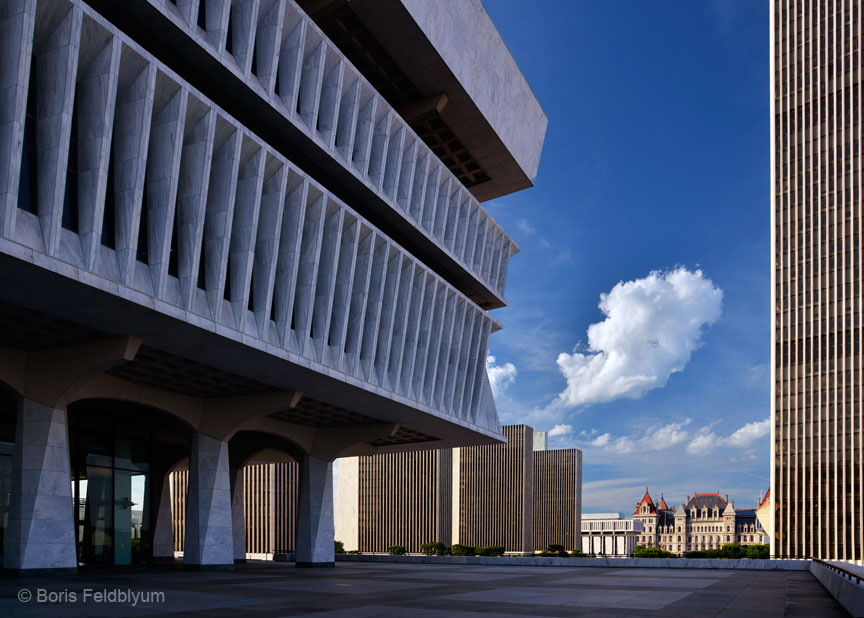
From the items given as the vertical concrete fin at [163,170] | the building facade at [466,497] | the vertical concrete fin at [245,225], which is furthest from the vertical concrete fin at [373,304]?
the building facade at [466,497]

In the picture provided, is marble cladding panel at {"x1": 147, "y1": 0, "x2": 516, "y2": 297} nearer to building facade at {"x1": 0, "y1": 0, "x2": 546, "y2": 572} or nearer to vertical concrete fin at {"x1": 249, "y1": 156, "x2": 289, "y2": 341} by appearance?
building facade at {"x1": 0, "y1": 0, "x2": 546, "y2": 572}

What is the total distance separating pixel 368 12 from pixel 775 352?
70.9 meters

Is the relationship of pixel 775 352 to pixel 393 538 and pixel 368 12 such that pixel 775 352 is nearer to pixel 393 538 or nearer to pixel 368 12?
pixel 393 538

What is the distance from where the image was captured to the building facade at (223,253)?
2048 cm

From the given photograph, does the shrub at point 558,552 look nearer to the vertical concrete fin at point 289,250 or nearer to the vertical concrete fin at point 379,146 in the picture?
the vertical concrete fin at point 379,146

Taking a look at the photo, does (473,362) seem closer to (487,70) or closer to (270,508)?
(487,70)

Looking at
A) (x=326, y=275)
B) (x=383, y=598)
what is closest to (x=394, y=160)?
→ (x=326, y=275)

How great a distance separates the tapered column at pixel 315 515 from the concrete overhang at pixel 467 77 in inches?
780

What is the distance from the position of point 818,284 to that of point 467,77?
61.1m

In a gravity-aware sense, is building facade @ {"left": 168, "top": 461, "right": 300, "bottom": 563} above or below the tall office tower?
below

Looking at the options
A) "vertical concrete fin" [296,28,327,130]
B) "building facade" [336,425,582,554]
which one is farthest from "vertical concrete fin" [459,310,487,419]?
"building facade" [336,425,582,554]

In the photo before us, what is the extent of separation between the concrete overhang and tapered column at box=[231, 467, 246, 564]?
23436 millimetres

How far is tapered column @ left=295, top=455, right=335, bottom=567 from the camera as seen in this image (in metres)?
40.0

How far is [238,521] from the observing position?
44.9 metres
